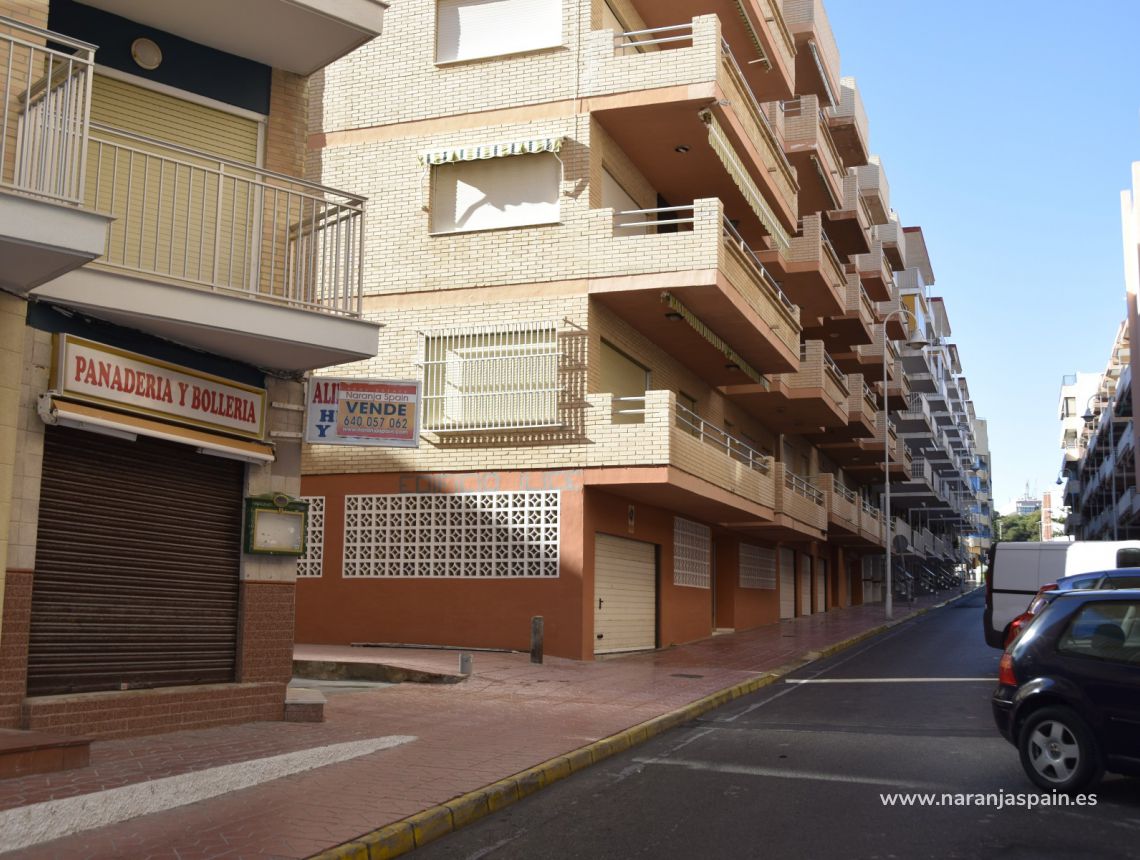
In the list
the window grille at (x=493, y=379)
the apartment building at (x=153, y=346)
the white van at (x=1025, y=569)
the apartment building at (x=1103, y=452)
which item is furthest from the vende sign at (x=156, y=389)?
the apartment building at (x=1103, y=452)

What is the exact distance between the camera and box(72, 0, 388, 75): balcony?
10.7 m

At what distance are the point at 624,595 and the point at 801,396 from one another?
37.9 ft

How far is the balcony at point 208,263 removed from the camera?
9641mm

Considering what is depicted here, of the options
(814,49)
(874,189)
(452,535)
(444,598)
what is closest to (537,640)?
(444,598)

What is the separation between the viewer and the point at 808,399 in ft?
104

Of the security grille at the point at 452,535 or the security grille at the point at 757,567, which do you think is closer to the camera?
the security grille at the point at 452,535

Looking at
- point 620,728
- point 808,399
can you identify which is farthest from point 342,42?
point 808,399

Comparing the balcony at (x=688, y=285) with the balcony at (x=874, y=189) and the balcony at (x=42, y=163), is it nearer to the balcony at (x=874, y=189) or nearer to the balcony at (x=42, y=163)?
the balcony at (x=42, y=163)

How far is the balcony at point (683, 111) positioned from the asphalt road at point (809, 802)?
11.7 meters

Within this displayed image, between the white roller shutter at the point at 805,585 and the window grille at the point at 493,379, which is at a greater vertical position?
the window grille at the point at 493,379

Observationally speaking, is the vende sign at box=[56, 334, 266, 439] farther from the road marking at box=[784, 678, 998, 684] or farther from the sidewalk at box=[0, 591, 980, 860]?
the road marking at box=[784, 678, 998, 684]

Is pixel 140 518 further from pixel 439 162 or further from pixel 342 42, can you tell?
pixel 439 162

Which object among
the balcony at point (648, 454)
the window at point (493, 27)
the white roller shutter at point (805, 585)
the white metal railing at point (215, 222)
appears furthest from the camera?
the white roller shutter at point (805, 585)

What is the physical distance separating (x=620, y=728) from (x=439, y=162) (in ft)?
42.0
